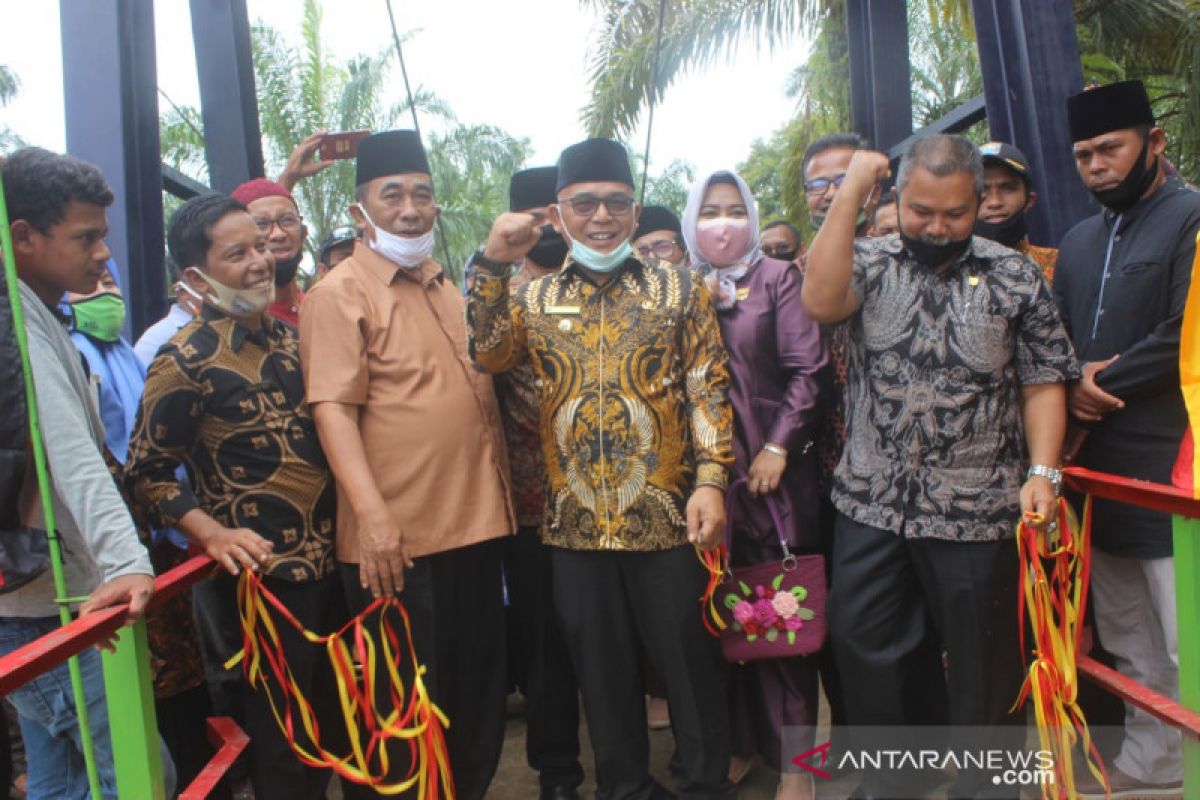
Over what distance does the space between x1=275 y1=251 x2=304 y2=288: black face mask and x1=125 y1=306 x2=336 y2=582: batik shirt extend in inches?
42.8

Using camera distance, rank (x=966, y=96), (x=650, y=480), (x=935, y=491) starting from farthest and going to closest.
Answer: (x=966, y=96)
(x=650, y=480)
(x=935, y=491)

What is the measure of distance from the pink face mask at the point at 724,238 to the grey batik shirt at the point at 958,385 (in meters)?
0.52

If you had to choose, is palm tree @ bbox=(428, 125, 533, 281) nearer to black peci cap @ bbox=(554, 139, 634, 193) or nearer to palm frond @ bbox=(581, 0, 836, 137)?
palm frond @ bbox=(581, 0, 836, 137)

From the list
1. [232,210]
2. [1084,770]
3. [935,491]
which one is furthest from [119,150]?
[1084,770]

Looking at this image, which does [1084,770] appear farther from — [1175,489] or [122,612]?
[122,612]

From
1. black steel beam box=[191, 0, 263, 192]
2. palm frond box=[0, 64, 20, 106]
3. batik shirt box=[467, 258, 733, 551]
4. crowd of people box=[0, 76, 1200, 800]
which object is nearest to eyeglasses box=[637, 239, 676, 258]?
crowd of people box=[0, 76, 1200, 800]

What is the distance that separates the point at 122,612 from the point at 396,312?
3.68ft

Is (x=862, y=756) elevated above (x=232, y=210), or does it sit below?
below

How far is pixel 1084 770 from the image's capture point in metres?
2.98

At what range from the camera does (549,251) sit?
341cm

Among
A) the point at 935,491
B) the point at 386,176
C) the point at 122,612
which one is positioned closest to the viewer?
the point at 122,612

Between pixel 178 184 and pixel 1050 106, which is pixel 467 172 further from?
pixel 1050 106

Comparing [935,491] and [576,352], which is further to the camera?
[576,352]

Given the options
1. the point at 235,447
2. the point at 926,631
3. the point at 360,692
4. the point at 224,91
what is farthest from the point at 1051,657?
the point at 224,91
